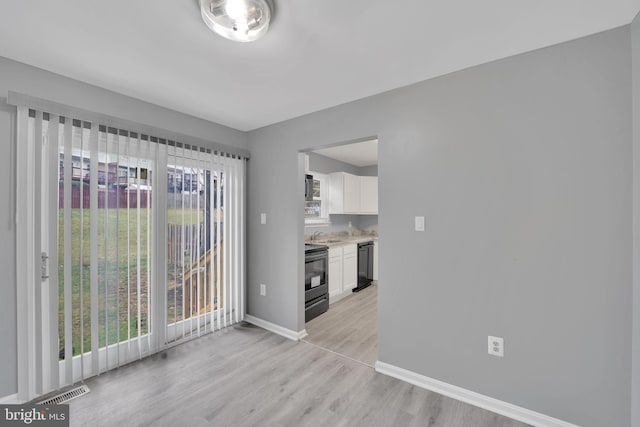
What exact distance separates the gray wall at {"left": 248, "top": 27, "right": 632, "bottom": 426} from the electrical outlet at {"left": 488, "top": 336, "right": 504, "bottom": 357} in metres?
0.04

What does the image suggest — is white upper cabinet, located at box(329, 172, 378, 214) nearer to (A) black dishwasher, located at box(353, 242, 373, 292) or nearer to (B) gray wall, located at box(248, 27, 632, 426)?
(A) black dishwasher, located at box(353, 242, 373, 292)

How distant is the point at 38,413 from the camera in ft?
6.03

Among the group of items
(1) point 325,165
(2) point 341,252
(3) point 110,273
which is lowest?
(2) point 341,252

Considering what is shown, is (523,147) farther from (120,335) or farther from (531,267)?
(120,335)

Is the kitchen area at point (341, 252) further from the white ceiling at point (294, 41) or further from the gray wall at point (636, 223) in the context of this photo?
the gray wall at point (636, 223)

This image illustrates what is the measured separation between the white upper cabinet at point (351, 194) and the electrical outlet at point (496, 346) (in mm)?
3664

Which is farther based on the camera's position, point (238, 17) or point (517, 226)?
point (517, 226)

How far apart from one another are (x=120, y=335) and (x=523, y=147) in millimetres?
3599

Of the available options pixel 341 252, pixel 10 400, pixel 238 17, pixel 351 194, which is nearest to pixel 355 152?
pixel 351 194

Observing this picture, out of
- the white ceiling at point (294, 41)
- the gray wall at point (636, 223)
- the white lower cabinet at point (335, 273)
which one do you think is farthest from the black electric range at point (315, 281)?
A: the gray wall at point (636, 223)

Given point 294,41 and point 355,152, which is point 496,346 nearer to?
point 294,41

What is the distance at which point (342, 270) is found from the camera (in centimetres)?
455

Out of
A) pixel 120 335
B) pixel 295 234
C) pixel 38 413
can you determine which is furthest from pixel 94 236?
pixel 295 234

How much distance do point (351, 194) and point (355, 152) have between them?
906 millimetres
